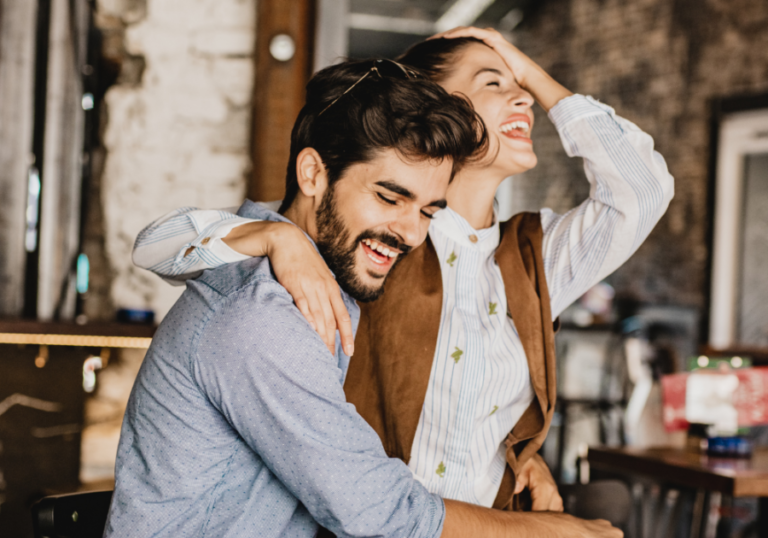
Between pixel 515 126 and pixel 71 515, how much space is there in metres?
1.21

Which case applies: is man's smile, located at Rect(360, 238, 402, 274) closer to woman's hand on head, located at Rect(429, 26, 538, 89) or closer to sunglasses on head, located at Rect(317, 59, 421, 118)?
sunglasses on head, located at Rect(317, 59, 421, 118)

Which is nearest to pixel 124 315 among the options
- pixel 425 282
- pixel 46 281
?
pixel 46 281

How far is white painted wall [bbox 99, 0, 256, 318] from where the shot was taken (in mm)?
2945

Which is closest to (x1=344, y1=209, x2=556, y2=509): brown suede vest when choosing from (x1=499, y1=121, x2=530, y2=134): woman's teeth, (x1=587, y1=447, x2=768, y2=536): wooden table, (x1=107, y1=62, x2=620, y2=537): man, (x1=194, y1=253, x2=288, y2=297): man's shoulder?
(x1=107, y1=62, x2=620, y2=537): man

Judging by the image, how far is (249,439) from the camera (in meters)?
1.09

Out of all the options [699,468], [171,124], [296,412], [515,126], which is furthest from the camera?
[171,124]

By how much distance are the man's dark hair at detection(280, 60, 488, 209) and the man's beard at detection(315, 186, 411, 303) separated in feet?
0.21

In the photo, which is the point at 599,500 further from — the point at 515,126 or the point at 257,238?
the point at 257,238

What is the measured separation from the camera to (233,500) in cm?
116

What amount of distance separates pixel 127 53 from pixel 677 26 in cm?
521

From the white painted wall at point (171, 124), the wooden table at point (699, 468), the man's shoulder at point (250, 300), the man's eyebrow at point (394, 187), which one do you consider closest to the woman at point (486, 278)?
the man's shoulder at point (250, 300)

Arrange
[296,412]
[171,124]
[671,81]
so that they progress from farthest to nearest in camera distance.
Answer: [671,81]
[171,124]
[296,412]

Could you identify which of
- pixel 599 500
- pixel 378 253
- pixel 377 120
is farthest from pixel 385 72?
pixel 599 500

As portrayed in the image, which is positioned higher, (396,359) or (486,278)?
(486,278)
